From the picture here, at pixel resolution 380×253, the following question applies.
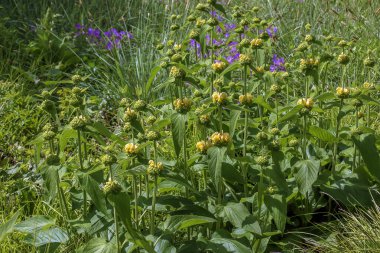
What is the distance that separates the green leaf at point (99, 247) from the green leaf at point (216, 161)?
0.43m

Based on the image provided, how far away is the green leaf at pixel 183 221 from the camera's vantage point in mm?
2231

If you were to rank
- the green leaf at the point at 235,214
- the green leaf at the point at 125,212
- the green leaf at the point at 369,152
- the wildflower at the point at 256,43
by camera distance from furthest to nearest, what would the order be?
the wildflower at the point at 256,43
the green leaf at the point at 369,152
the green leaf at the point at 235,214
the green leaf at the point at 125,212

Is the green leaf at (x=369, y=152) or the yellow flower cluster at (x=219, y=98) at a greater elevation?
the yellow flower cluster at (x=219, y=98)

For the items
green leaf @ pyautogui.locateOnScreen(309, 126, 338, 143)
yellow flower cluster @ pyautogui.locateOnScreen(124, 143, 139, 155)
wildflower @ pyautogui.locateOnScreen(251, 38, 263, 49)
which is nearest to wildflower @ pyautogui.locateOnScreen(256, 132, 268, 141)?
green leaf @ pyautogui.locateOnScreen(309, 126, 338, 143)

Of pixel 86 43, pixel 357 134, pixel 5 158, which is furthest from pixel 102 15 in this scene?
pixel 357 134

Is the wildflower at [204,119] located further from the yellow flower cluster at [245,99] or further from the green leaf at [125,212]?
the green leaf at [125,212]

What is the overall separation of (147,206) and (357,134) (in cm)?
96

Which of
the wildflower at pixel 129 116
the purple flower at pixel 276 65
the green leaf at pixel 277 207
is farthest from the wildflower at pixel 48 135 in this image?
the purple flower at pixel 276 65

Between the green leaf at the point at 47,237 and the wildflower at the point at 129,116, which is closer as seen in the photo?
the wildflower at the point at 129,116

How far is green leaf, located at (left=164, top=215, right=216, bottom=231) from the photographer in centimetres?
223

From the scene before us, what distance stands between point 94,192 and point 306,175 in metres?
0.86

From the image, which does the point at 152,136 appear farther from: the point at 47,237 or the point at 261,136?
the point at 47,237

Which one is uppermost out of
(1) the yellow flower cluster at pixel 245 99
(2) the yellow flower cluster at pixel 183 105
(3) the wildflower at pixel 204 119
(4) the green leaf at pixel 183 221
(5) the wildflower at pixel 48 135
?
(2) the yellow flower cluster at pixel 183 105

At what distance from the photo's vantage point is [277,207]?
99.1 inches
